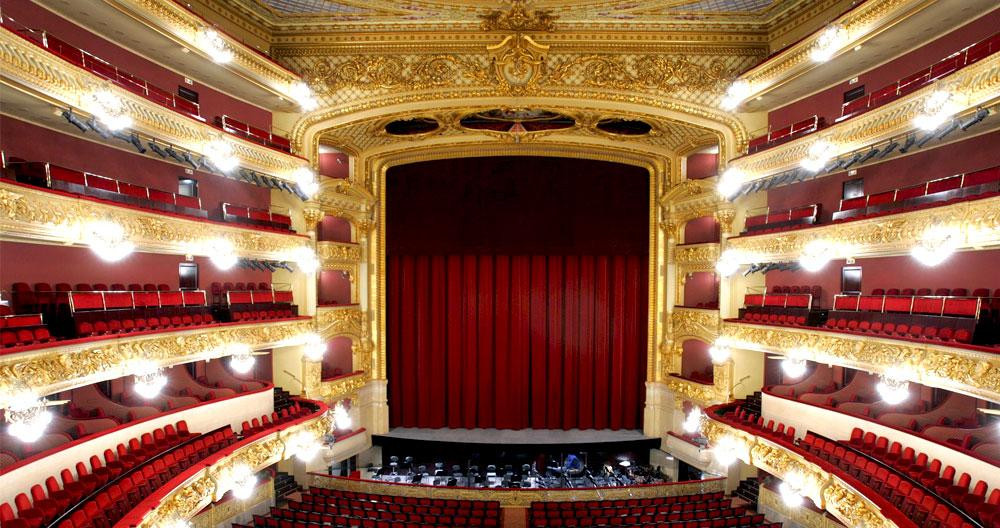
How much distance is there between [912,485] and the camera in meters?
Answer: 8.45

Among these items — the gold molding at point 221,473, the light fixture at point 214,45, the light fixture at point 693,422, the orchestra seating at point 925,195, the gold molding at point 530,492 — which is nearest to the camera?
the gold molding at point 221,473

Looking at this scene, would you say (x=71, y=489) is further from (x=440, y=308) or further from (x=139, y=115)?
(x=440, y=308)

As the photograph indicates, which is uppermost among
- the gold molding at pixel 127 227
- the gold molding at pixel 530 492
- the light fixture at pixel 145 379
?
the gold molding at pixel 127 227

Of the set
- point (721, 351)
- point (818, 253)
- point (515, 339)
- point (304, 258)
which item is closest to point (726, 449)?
point (721, 351)

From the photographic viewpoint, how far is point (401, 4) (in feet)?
42.6

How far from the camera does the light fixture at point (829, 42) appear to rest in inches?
427

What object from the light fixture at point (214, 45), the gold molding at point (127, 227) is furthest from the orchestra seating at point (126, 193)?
the light fixture at point (214, 45)

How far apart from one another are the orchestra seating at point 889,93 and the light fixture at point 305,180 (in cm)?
1148

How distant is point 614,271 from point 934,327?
9.42 m

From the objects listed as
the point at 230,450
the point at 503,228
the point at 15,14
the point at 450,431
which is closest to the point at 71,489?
the point at 230,450

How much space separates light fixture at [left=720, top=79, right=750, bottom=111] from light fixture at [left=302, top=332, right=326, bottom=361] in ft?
40.9

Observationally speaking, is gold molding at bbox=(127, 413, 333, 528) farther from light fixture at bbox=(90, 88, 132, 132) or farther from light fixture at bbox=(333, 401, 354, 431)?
light fixture at bbox=(90, 88, 132, 132)

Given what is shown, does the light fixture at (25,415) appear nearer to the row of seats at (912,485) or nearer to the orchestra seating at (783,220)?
the row of seats at (912,485)

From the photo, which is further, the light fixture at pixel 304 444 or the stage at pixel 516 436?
the stage at pixel 516 436
